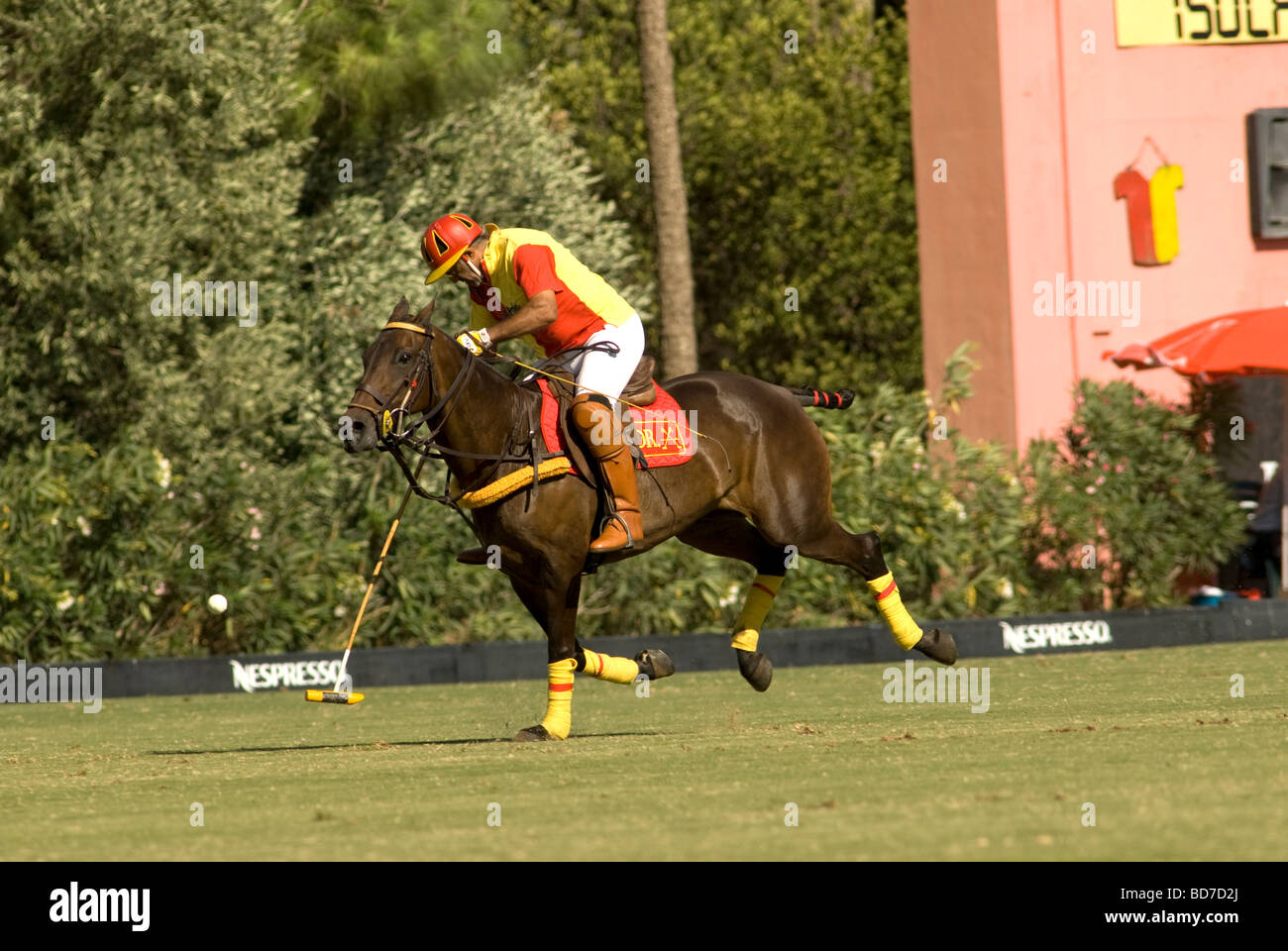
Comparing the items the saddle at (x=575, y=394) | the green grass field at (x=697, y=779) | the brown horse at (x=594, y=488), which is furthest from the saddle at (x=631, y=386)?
the green grass field at (x=697, y=779)

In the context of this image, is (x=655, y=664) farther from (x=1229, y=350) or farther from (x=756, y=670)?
(x=1229, y=350)

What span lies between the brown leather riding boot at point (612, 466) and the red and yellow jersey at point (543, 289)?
46 cm

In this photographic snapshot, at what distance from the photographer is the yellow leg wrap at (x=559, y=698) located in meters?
9.34

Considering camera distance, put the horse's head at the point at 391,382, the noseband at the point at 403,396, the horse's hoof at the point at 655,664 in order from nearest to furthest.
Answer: the horse's head at the point at 391,382 < the noseband at the point at 403,396 < the horse's hoof at the point at 655,664

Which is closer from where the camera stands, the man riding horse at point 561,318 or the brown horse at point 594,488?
the brown horse at point 594,488

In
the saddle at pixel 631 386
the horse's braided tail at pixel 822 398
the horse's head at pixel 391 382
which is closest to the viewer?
the horse's head at pixel 391 382

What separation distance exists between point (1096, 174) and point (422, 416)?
38.6 ft

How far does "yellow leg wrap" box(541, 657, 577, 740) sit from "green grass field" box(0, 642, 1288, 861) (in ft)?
0.27
